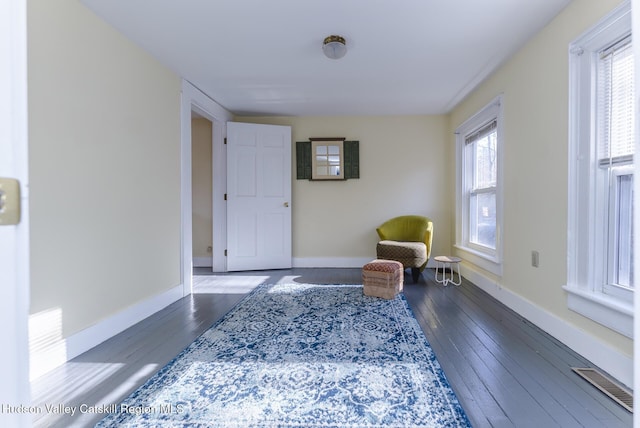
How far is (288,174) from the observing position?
459 cm

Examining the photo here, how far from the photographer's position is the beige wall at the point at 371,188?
467cm

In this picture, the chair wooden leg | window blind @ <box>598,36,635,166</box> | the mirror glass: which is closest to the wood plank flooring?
the chair wooden leg

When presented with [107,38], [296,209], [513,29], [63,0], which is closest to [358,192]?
[296,209]

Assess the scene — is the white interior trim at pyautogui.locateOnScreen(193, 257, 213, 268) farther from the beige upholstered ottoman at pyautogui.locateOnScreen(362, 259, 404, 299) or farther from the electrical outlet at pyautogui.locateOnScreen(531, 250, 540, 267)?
the electrical outlet at pyautogui.locateOnScreen(531, 250, 540, 267)

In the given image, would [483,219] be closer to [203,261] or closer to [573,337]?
[573,337]

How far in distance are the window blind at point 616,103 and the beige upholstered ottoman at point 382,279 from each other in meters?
1.80

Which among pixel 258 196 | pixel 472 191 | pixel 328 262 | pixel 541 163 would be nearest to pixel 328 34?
pixel 541 163

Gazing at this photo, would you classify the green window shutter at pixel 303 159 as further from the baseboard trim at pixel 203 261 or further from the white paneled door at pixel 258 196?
the baseboard trim at pixel 203 261

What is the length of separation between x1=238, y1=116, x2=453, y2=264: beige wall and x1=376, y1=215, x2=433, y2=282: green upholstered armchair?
0.29m

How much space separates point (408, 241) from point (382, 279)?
1439 mm

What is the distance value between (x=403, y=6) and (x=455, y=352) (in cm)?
231

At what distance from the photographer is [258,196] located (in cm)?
454

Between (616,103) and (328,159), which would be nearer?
(616,103)

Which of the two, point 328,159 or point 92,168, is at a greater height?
point 328,159
